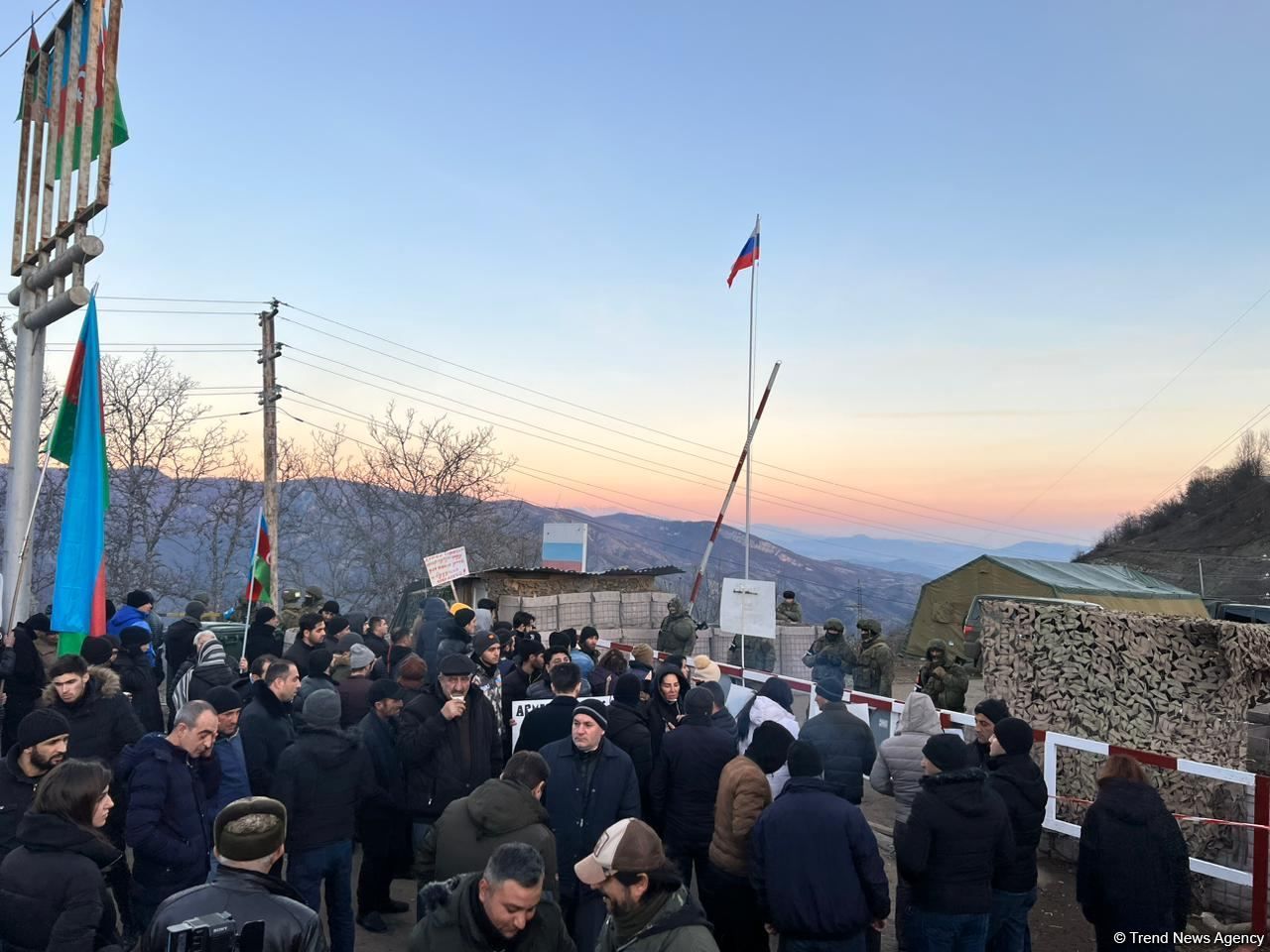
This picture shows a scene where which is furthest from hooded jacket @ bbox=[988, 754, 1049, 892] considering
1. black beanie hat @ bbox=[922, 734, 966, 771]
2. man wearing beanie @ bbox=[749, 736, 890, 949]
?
man wearing beanie @ bbox=[749, 736, 890, 949]

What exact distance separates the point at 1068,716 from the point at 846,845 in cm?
574

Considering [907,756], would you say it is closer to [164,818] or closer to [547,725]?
[547,725]

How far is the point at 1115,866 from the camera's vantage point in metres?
5.39

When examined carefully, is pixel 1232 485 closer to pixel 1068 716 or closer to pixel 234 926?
pixel 1068 716

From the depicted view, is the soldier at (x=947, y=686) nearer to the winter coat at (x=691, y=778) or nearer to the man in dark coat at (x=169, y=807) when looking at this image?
the winter coat at (x=691, y=778)

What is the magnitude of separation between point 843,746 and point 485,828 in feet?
9.51

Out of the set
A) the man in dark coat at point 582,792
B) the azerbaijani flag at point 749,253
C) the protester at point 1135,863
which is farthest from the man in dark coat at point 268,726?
the azerbaijani flag at point 749,253

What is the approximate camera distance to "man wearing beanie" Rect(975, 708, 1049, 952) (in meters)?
5.67

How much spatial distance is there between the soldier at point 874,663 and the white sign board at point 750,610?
58.3 inches

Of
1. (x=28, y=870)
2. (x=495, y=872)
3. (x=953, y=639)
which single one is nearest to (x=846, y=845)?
(x=495, y=872)

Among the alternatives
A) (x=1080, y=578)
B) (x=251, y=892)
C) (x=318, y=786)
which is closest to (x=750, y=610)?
(x=318, y=786)

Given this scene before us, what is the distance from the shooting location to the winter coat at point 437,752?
6469 mm

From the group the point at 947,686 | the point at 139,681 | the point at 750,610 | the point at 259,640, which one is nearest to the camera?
the point at 139,681

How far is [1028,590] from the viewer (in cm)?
2402
